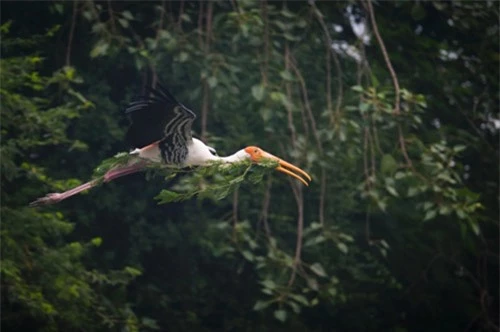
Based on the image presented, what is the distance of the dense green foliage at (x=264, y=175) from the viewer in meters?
7.59

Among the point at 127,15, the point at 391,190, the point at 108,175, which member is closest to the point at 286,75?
the point at 391,190

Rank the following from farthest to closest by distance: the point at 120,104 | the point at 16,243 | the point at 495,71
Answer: the point at 495,71, the point at 120,104, the point at 16,243

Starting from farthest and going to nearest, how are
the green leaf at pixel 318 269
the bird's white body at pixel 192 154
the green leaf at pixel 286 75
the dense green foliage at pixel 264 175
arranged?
the green leaf at pixel 318 269, the green leaf at pixel 286 75, the dense green foliage at pixel 264 175, the bird's white body at pixel 192 154

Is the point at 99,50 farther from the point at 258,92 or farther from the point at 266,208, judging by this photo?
the point at 266,208

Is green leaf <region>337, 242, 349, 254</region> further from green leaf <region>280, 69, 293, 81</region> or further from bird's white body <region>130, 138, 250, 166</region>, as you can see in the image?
bird's white body <region>130, 138, 250, 166</region>

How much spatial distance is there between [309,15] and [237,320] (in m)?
2.13

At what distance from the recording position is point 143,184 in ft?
28.5

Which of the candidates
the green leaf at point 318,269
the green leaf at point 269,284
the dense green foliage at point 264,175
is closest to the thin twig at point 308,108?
the dense green foliage at point 264,175

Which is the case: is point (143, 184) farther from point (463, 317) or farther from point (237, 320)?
point (463, 317)

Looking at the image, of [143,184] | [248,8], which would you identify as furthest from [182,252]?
[248,8]

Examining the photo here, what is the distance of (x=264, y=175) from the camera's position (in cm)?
775

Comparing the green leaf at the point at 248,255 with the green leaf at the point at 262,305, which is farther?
the green leaf at the point at 248,255

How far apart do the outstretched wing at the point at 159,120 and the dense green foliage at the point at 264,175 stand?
161cm

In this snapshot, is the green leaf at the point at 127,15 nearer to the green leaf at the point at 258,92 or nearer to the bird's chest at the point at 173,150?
the green leaf at the point at 258,92
